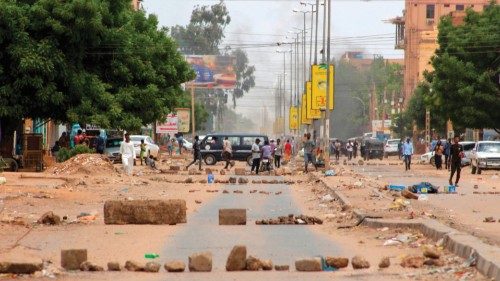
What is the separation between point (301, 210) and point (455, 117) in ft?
156

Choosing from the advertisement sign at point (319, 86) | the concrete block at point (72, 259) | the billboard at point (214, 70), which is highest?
the billboard at point (214, 70)

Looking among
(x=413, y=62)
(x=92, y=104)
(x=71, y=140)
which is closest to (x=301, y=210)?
(x=92, y=104)

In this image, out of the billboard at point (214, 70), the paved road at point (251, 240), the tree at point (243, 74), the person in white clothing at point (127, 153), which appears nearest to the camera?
the paved road at point (251, 240)

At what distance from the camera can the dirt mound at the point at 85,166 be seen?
46406 mm

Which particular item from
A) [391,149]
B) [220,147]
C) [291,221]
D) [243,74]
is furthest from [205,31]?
[291,221]

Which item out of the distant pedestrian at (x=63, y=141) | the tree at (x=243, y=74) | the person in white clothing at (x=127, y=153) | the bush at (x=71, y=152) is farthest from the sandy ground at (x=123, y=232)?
the tree at (x=243, y=74)

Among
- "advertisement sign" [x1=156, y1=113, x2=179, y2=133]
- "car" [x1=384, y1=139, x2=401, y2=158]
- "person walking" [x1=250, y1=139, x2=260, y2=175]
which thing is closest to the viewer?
"person walking" [x1=250, y1=139, x2=260, y2=175]

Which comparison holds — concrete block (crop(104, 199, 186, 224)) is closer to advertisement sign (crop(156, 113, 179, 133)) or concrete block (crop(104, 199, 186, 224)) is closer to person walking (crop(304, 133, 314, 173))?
person walking (crop(304, 133, 314, 173))

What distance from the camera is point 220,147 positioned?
237 feet

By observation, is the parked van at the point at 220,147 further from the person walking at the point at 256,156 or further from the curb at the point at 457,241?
the curb at the point at 457,241

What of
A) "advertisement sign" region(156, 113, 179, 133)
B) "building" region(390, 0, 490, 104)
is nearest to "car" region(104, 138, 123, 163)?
"advertisement sign" region(156, 113, 179, 133)

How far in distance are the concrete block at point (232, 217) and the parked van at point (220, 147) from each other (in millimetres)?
48502

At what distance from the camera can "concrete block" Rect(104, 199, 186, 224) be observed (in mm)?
22203

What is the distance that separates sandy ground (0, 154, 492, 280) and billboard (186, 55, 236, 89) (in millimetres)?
88410
